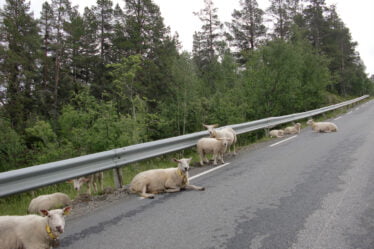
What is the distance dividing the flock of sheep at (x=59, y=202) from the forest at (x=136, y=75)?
18.2ft

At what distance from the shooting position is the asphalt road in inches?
127

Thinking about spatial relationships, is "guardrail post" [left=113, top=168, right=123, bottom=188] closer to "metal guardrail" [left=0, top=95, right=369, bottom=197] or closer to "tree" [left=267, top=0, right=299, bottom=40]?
"metal guardrail" [left=0, top=95, right=369, bottom=197]

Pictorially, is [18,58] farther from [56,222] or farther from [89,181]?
[56,222]

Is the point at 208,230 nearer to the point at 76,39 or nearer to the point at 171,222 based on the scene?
the point at 171,222

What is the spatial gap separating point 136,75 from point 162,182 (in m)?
20.1

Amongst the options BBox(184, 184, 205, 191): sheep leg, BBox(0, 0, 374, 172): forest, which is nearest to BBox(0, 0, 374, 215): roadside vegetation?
BBox(0, 0, 374, 172): forest

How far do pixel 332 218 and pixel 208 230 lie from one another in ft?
5.45

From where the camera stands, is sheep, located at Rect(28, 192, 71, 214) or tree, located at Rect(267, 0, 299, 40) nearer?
sheep, located at Rect(28, 192, 71, 214)

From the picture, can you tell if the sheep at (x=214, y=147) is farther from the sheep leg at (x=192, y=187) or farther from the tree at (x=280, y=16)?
the tree at (x=280, y=16)

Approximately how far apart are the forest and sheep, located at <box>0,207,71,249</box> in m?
9.01

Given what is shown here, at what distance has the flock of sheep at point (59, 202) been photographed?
128 inches

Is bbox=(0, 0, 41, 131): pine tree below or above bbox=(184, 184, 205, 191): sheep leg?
above

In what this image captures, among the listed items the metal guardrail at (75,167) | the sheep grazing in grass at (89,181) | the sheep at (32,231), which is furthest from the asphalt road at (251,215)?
the sheep grazing in grass at (89,181)

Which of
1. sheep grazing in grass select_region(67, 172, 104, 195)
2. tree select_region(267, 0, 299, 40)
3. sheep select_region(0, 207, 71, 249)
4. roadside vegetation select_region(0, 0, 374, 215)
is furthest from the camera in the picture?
tree select_region(267, 0, 299, 40)
